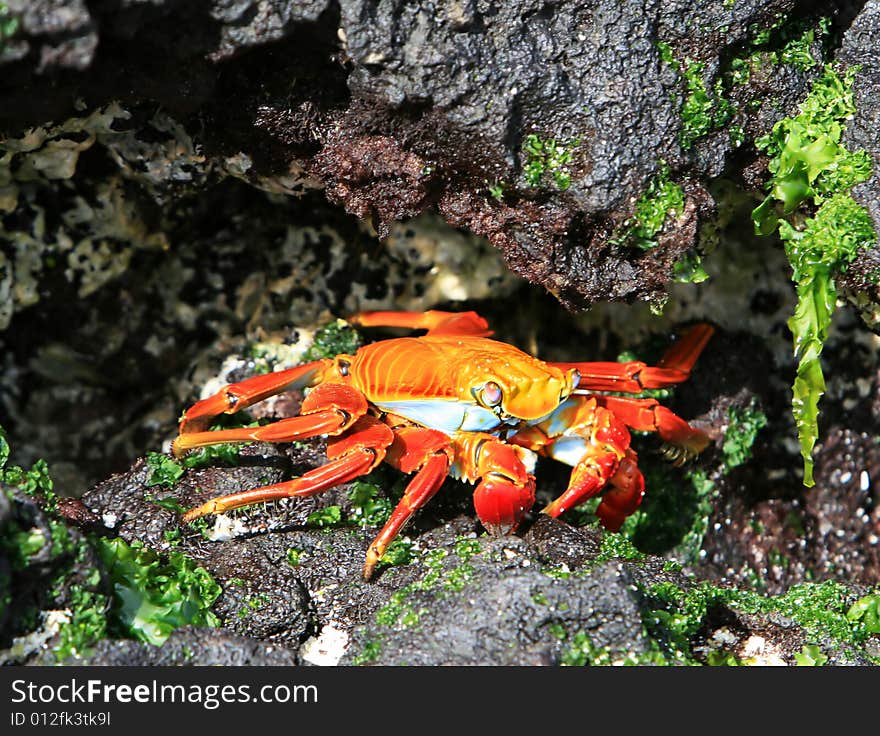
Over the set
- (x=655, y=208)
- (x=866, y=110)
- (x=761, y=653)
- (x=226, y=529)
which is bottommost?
(x=761, y=653)

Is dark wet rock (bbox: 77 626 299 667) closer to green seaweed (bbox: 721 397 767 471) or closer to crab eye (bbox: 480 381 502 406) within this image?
crab eye (bbox: 480 381 502 406)

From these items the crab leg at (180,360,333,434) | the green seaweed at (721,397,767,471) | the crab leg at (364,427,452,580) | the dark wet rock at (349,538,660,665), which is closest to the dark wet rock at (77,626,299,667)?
the dark wet rock at (349,538,660,665)

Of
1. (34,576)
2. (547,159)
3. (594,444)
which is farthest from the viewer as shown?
(594,444)

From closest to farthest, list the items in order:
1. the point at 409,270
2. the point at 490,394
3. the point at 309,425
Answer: the point at 309,425 → the point at 490,394 → the point at 409,270

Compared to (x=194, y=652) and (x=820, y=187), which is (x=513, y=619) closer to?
(x=194, y=652)

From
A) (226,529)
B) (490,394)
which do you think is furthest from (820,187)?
(226,529)
